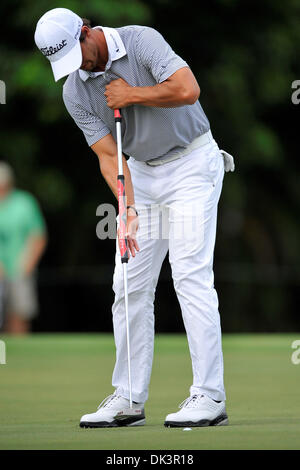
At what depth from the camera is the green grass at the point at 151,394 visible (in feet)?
18.8

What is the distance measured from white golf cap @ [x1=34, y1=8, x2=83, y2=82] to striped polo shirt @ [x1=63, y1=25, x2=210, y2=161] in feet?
0.60

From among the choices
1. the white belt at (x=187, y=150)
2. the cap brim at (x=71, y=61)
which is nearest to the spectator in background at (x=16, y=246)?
the white belt at (x=187, y=150)

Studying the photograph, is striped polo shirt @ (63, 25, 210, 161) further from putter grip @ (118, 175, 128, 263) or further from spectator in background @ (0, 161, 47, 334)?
spectator in background @ (0, 161, 47, 334)

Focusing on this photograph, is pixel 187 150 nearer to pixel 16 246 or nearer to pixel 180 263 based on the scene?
pixel 180 263

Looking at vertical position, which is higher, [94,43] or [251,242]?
[94,43]

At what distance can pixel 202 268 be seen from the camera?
6.59 meters

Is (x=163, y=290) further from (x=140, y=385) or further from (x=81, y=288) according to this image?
(x=140, y=385)

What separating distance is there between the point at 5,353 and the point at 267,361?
226cm

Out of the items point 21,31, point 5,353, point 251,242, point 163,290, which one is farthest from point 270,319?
point 5,353

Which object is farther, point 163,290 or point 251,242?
point 251,242

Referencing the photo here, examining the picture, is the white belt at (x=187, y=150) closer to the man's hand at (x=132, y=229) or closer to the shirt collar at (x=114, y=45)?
the man's hand at (x=132, y=229)

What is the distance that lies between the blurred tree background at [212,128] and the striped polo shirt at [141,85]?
9.20 m

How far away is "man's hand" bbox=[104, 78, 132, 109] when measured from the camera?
651 centimetres

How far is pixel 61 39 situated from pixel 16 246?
742 cm
